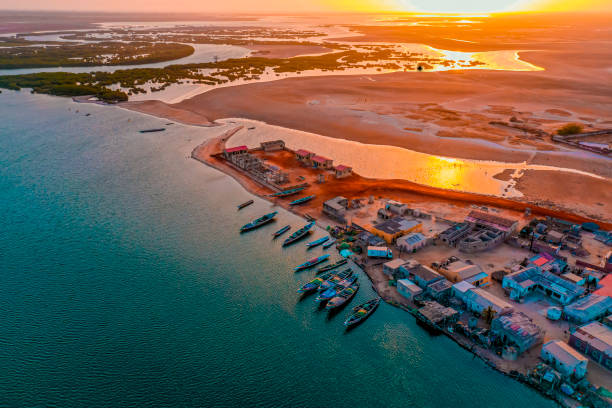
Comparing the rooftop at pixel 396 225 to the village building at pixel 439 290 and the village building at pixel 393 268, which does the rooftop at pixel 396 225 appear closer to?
the village building at pixel 393 268

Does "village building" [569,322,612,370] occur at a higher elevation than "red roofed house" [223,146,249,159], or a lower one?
lower

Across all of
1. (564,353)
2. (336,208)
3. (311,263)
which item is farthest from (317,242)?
(564,353)

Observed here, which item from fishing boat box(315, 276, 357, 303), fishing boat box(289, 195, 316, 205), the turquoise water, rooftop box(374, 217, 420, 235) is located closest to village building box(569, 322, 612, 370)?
the turquoise water

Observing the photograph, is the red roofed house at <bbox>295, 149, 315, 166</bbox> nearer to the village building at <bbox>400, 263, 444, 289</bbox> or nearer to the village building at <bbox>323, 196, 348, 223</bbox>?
the village building at <bbox>323, 196, 348, 223</bbox>

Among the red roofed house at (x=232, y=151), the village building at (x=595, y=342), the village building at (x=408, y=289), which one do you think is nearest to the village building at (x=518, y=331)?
the village building at (x=595, y=342)

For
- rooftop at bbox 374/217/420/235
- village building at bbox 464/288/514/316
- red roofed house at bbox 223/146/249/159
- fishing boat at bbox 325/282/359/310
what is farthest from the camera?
red roofed house at bbox 223/146/249/159

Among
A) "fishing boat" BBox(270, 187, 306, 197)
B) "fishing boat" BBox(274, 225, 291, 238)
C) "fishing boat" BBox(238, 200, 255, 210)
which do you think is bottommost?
"fishing boat" BBox(274, 225, 291, 238)

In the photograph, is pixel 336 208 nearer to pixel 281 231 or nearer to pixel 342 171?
pixel 281 231
